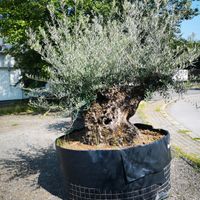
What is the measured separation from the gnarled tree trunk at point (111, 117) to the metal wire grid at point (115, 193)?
589 mm

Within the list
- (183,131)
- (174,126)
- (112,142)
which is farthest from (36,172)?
(174,126)

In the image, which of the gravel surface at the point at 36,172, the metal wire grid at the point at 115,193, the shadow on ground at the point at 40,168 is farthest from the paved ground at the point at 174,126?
the shadow on ground at the point at 40,168

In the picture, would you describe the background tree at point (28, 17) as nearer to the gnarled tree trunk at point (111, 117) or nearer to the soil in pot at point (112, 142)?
the soil in pot at point (112, 142)

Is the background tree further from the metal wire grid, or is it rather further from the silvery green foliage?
the metal wire grid

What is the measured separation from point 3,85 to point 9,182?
14.8 meters

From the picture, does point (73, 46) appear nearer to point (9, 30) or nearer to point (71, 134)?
point (71, 134)

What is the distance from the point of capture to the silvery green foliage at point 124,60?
3.57m

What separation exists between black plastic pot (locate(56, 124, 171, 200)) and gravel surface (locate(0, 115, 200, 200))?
0.51 meters

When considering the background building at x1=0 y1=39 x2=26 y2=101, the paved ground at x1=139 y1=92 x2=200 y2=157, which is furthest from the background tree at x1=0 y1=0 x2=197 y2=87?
the background building at x1=0 y1=39 x2=26 y2=101

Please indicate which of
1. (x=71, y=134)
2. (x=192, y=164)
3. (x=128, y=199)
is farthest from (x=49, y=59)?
(x=192, y=164)

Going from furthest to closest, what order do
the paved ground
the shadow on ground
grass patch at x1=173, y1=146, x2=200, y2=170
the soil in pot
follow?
1. the paved ground
2. grass patch at x1=173, y1=146, x2=200, y2=170
3. the shadow on ground
4. the soil in pot

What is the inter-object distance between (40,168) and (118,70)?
2387 millimetres

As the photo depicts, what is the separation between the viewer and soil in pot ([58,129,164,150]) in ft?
12.3

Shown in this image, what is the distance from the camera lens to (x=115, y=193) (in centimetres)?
341
